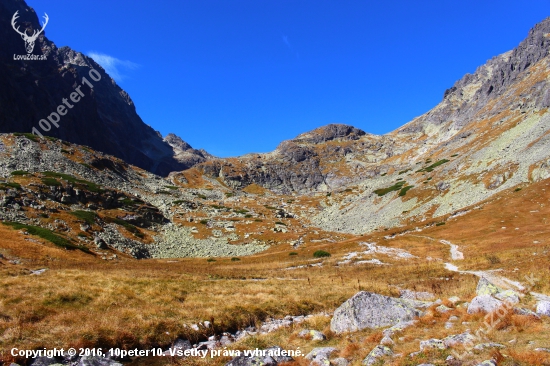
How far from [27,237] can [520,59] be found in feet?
778

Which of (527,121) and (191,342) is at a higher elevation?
(527,121)

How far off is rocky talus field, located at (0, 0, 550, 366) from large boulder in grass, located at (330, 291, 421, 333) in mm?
78

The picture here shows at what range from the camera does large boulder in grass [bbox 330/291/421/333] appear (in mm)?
15148

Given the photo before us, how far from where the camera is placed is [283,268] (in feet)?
146

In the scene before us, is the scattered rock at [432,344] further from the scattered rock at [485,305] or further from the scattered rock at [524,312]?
the scattered rock at [524,312]

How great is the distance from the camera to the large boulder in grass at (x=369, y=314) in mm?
15148

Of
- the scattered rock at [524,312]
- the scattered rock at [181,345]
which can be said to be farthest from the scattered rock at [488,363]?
the scattered rock at [181,345]

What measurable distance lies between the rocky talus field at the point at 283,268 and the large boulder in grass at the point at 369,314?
0.26 ft

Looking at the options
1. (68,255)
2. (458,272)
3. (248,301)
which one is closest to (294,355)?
(248,301)

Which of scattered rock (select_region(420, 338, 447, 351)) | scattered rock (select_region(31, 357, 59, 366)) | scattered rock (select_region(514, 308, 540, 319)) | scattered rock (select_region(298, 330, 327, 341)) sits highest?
scattered rock (select_region(31, 357, 59, 366))

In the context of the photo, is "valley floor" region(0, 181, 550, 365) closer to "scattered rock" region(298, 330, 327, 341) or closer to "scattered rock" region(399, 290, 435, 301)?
"scattered rock" region(298, 330, 327, 341)

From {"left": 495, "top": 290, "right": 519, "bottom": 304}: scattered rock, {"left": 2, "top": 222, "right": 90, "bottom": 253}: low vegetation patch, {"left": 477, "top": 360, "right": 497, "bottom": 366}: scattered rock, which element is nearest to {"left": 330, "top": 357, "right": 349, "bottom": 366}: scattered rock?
{"left": 477, "top": 360, "right": 497, "bottom": 366}: scattered rock

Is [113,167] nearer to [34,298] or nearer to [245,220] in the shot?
[245,220]

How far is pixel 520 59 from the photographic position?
584 feet
